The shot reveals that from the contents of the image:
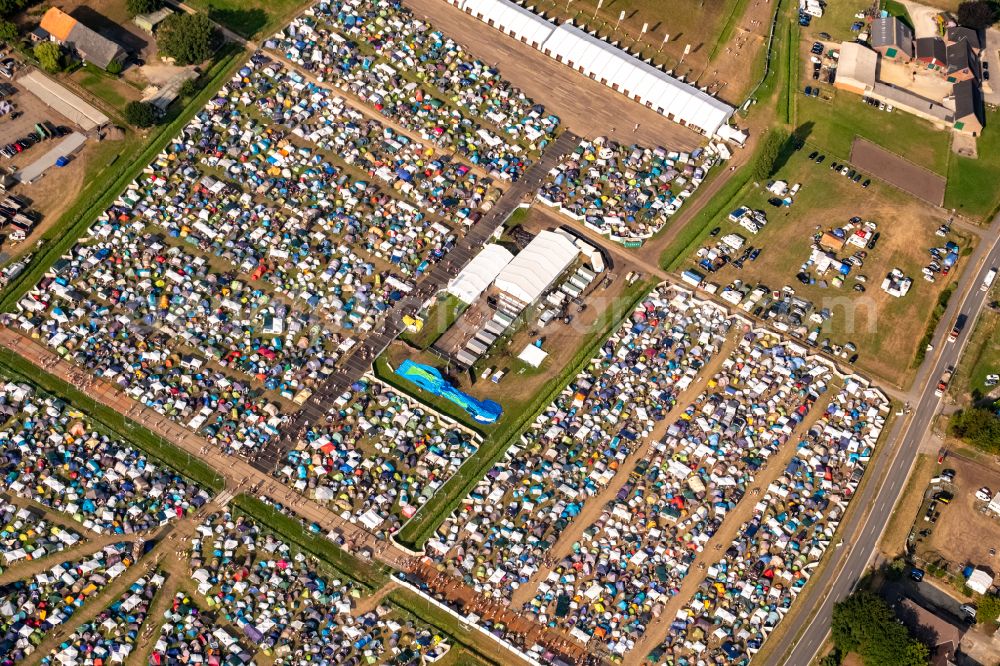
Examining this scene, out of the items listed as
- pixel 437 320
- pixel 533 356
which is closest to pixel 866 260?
pixel 533 356

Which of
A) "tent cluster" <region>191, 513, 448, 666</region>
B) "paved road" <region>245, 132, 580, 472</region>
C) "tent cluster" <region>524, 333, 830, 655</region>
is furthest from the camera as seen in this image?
"paved road" <region>245, 132, 580, 472</region>

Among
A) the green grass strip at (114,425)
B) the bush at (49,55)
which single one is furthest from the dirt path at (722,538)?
the bush at (49,55)

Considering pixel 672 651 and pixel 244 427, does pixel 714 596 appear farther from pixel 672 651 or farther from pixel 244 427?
pixel 244 427

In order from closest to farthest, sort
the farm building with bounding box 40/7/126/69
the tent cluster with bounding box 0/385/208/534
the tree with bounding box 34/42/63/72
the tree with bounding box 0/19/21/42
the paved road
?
the tent cluster with bounding box 0/385/208/534, the paved road, the tree with bounding box 34/42/63/72, the farm building with bounding box 40/7/126/69, the tree with bounding box 0/19/21/42

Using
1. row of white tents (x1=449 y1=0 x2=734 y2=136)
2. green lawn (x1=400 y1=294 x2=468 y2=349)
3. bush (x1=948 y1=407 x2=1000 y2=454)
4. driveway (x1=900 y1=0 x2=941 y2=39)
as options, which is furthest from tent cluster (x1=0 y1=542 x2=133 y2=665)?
driveway (x1=900 y1=0 x2=941 y2=39)

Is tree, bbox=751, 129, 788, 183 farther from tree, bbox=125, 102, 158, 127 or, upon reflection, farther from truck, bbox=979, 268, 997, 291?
tree, bbox=125, 102, 158, 127

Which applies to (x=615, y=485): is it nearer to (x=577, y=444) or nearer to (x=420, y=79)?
(x=577, y=444)

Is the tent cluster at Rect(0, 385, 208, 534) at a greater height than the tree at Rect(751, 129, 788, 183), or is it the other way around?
the tree at Rect(751, 129, 788, 183)
